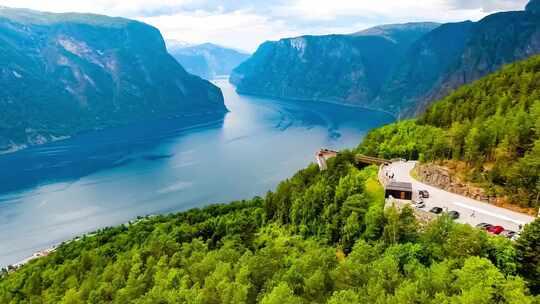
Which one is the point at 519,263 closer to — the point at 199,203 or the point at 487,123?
the point at 487,123

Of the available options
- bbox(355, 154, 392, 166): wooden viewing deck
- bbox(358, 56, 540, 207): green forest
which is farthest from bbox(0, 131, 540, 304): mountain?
bbox(358, 56, 540, 207): green forest

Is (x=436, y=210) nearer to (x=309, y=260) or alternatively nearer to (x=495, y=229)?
(x=495, y=229)

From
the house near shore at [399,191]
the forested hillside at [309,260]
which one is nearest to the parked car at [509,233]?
the forested hillside at [309,260]

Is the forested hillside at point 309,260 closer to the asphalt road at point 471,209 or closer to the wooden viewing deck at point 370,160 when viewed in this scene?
the wooden viewing deck at point 370,160

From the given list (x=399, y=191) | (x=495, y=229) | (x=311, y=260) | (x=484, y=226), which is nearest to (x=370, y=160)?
(x=399, y=191)

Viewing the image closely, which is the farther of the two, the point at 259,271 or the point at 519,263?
the point at 259,271

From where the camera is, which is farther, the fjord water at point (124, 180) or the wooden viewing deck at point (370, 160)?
the fjord water at point (124, 180)

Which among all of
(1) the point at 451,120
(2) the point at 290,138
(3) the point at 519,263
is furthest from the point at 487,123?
(2) the point at 290,138
